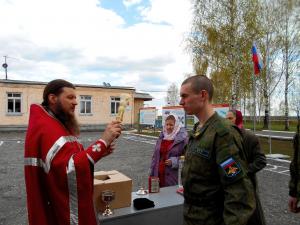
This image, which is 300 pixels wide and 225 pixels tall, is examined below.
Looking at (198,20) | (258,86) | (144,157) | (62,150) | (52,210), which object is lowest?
(144,157)

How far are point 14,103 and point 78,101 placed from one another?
582 centimetres

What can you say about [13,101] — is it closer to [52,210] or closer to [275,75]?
[275,75]

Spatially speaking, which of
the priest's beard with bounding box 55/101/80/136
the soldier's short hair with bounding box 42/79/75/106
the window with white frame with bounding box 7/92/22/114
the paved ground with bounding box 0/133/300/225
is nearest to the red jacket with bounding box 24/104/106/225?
the priest's beard with bounding box 55/101/80/136

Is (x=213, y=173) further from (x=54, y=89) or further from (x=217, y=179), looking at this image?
(x=54, y=89)

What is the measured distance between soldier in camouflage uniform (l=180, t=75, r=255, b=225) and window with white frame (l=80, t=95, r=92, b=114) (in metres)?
27.9

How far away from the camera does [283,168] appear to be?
9.24m

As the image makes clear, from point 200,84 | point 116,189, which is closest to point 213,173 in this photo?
point 200,84

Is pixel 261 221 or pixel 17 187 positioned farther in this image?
pixel 17 187

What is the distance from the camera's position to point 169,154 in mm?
4594

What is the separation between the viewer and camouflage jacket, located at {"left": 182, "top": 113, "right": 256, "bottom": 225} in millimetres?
1712

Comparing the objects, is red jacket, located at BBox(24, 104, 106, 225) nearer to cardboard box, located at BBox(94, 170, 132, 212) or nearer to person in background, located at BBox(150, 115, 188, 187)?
cardboard box, located at BBox(94, 170, 132, 212)

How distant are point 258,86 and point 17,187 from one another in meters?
24.6

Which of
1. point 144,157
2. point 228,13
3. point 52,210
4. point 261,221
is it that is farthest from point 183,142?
point 228,13

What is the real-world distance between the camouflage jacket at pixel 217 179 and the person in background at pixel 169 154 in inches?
98.3
